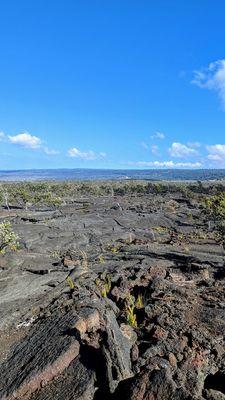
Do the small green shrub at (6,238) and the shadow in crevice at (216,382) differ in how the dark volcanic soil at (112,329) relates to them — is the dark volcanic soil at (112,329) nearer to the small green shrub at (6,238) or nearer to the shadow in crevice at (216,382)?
the shadow in crevice at (216,382)

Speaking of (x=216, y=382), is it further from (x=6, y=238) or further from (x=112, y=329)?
(x=6, y=238)

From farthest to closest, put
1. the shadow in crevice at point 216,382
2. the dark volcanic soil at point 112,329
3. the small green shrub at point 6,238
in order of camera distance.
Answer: the small green shrub at point 6,238 → the dark volcanic soil at point 112,329 → the shadow in crevice at point 216,382

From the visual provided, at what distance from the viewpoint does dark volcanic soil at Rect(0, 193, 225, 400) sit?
554 inches

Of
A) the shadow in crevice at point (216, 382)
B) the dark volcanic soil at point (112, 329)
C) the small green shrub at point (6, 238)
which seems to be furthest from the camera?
the small green shrub at point (6, 238)

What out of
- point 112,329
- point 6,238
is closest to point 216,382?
point 112,329

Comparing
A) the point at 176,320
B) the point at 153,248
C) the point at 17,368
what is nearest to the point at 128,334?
the point at 176,320

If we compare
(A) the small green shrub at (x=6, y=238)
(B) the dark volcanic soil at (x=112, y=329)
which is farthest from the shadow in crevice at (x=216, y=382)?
(A) the small green shrub at (x=6, y=238)

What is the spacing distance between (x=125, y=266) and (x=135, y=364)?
1585 centimetres

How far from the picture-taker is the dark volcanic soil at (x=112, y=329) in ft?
46.2

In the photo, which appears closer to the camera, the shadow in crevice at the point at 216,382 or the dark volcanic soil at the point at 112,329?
the shadow in crevice at the point at 216,382

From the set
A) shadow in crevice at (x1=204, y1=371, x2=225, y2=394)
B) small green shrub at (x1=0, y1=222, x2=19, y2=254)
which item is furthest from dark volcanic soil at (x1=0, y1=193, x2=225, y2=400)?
small green shrub at (x1=0, y1=222, x2=19, y2=254)

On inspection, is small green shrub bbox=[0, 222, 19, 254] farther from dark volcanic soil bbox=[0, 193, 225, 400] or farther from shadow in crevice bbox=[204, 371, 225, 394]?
shadow in crevice bbox=[204, 371, 225, 394]

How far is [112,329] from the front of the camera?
1708 centimetres

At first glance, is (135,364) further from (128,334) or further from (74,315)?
(74,315)
